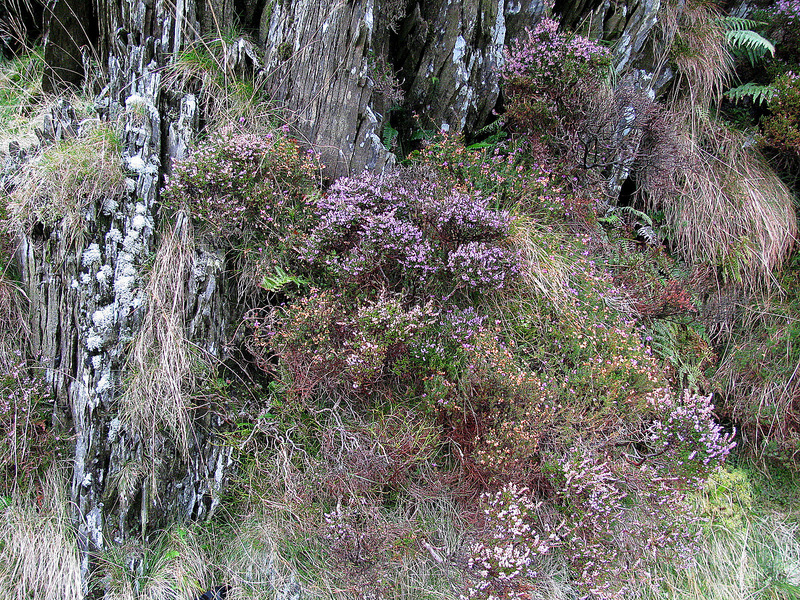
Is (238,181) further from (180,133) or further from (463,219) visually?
(463,219)

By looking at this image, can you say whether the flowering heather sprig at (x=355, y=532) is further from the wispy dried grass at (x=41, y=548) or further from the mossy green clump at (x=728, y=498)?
the mossy green clump at (x=728, y=498)

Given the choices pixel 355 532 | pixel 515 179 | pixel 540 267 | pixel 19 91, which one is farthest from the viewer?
pixel 19 91

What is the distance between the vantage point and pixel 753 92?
4508 mm

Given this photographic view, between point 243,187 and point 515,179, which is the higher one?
point 515,179

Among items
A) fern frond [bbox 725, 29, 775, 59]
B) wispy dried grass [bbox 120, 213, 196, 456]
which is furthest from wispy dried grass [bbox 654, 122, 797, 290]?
wispy dried grass [bbox 120, 213, 196, 456]

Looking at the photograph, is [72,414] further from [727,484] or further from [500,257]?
[727,484]

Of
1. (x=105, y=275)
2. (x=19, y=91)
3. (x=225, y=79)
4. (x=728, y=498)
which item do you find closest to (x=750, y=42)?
(x=728, y=498)

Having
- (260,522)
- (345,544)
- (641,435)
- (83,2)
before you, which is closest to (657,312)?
(641,435)

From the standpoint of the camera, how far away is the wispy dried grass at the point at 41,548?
9.02 feet

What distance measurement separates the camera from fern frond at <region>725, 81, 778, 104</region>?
4410 mm

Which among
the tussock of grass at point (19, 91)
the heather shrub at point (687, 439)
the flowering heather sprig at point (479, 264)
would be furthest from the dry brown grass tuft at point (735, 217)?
the tussock of grass at point (19, 91)

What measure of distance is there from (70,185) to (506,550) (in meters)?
3.46

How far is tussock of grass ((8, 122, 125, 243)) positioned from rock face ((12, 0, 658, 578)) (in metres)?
0.07

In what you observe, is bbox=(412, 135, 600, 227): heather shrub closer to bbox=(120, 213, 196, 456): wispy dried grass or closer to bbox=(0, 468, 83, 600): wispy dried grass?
bbox=(120, 213, 196, 456): wispy dried grass
